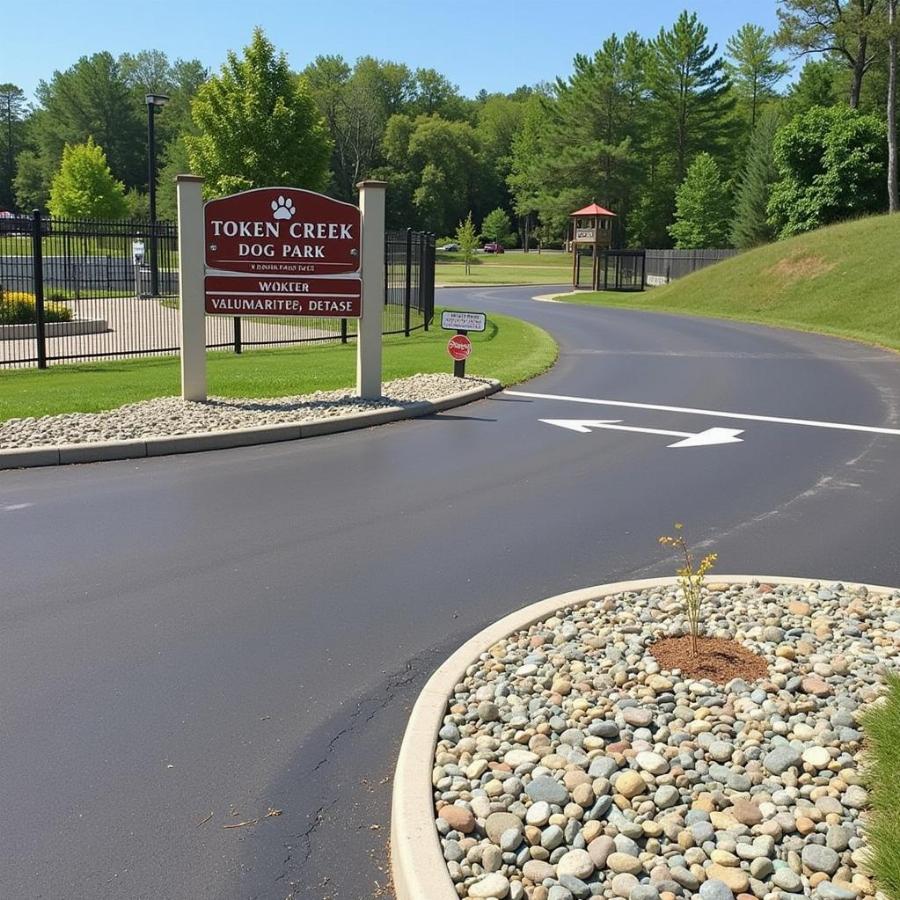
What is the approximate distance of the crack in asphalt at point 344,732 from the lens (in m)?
3.30

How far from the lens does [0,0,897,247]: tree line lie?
133ft

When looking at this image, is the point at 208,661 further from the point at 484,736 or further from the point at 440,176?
the point at 440,176

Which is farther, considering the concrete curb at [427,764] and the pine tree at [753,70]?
the pine tree at [753,70]

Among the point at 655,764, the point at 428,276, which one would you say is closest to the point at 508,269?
the point at 428,276

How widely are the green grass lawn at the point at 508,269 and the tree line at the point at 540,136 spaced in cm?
438

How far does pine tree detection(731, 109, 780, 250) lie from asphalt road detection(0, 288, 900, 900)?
2003 inches

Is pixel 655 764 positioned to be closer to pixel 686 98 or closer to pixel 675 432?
pixel 675 432

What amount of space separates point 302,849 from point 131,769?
0.90 m

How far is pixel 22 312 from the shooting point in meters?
21.9

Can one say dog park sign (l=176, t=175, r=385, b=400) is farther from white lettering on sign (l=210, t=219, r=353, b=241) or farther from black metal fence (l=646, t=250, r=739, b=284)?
black metal fence (l=646, t=250, r=739, b=284)

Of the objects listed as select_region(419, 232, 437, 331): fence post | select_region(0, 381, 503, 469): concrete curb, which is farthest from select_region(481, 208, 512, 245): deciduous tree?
select_region(0, 381, 503, 469): concrete curb

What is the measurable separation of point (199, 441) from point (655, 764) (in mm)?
7429

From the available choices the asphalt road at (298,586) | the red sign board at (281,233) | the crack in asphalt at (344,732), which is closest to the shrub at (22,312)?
the red sign board at (281,233)

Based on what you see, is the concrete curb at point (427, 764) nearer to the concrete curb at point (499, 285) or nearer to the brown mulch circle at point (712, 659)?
the brown mulch circle at point (712, 659)
